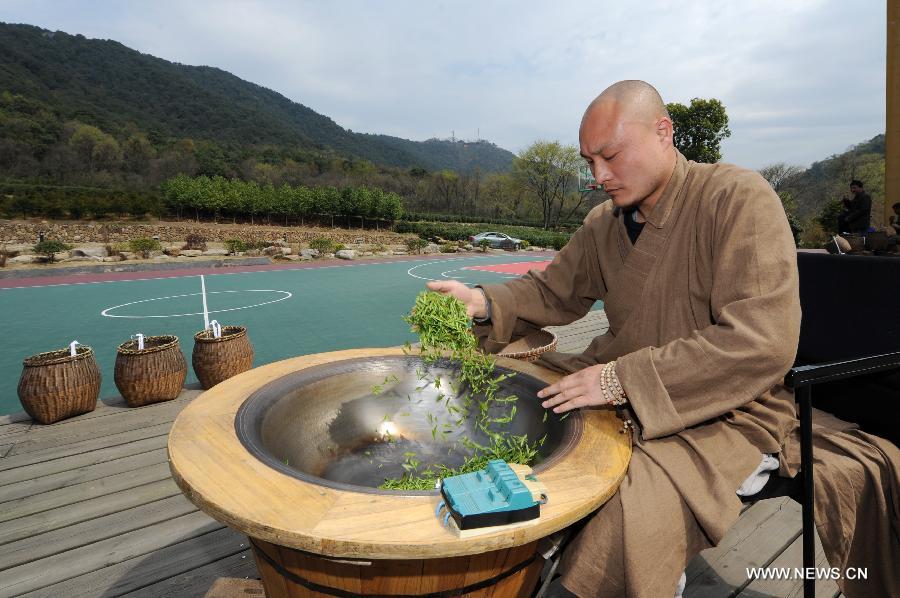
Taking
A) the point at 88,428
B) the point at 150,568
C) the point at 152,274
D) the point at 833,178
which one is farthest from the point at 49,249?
the point at 833,178

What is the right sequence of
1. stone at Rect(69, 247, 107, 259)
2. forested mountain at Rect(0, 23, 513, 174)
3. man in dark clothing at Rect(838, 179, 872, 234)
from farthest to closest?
forested mountain at Rect(0, 23, 513, 174)
stone at Rect(69, 247, 107, 259)
man in dark clothing at Rect(838, 179, 872, 234)

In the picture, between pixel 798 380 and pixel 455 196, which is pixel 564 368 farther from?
pixel 455 196

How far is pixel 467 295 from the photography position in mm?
2062

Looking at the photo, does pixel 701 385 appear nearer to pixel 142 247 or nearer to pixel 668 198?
pixel 668 198

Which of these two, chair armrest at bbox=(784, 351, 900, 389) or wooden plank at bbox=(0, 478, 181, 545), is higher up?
chair armrest at bbox=(784, 351, 900, 389)

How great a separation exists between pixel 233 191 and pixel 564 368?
113 ft

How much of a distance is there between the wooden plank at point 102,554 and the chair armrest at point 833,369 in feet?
8.06

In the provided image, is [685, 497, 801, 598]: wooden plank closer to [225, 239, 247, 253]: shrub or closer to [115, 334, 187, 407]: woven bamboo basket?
[115, 334, 187, 407]: woven bamboo basket

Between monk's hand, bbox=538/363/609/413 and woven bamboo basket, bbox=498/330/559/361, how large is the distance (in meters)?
0.88

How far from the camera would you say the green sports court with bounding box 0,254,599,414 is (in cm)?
704

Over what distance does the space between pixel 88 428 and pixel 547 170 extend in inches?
1901

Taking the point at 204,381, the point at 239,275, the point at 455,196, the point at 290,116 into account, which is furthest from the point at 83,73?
the point at 204,381

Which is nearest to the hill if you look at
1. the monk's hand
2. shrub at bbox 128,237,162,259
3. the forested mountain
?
shrub at bbox 128,237,162,259

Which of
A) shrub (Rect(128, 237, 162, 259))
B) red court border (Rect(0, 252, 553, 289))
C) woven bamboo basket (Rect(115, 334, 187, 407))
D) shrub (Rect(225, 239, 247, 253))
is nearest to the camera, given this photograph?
woven bamboo basket (Rect(115, 334, 187, 407))
